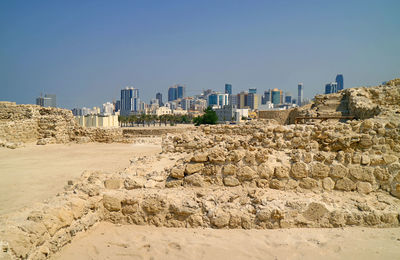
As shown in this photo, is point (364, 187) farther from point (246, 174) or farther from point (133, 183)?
point (133, 183)

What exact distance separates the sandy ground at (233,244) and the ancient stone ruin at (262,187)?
0.55 ft

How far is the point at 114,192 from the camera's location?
486cm

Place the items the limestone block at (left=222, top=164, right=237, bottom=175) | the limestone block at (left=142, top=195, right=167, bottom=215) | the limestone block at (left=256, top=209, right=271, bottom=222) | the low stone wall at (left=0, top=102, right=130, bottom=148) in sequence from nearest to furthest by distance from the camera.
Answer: the limestone block at (left=256, top=209, right=271, bottom=222) → the limestone block at (left=142, top=195, right=167, bottom=215) → the limestone block at (left=222, top=164, right=237, bottom=175) → the low stone wall at (left=0, top=102, right=130, bottom=148)

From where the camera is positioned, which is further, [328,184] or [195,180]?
[195,180]

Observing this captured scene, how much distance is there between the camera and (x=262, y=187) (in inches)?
193

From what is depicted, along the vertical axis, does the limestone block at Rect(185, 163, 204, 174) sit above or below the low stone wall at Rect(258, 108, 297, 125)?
below

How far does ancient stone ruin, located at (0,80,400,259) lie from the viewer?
434 centimetres

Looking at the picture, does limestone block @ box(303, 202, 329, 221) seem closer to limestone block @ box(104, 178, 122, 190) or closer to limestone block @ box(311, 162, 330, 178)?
limestone block @ box(311, 162, 330, 178)

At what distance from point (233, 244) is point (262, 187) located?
1307 millimetres

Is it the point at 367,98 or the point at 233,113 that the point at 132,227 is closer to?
the point at 367,98

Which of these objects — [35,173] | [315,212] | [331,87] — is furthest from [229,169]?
[331,87]

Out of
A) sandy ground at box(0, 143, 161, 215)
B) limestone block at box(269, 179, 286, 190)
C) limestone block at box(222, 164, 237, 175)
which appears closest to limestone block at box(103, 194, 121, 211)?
sandy ground at box(0, 143, 161, 215)

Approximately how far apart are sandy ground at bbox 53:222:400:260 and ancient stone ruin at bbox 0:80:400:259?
6.6 inches

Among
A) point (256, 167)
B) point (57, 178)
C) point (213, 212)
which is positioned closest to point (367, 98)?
point (256, 167)
